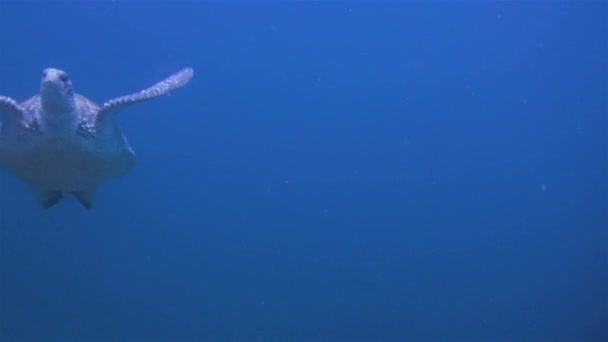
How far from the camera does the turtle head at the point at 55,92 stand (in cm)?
425

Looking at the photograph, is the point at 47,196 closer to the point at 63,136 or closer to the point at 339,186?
the point at 63,136

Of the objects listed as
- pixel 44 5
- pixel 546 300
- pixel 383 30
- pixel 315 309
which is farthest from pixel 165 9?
pixel 546 300

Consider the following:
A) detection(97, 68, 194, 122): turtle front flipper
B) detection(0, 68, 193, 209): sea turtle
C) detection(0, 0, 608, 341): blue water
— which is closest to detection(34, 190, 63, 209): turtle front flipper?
detection(0, 68, 193, 209): sea turtle

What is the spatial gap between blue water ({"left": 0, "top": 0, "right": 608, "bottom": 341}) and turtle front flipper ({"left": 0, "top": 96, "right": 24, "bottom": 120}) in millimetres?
3429

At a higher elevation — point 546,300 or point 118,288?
point 546,300

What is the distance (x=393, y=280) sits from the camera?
347 inches

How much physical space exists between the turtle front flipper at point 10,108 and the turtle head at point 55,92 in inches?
10.5

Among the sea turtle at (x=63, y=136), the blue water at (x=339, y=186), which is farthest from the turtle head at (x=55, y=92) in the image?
the blue water at (x=339, y=186)

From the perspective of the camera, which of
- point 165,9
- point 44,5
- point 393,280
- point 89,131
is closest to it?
point 89,131

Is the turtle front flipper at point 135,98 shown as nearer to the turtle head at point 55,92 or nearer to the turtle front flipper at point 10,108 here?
the turtle head at point 55,92

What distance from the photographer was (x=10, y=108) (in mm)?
4500

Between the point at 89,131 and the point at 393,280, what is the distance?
562 cm

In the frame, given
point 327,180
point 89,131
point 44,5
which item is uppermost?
point 44,5

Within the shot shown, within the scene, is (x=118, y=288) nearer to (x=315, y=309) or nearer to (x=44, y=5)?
(x=315, y=309)
